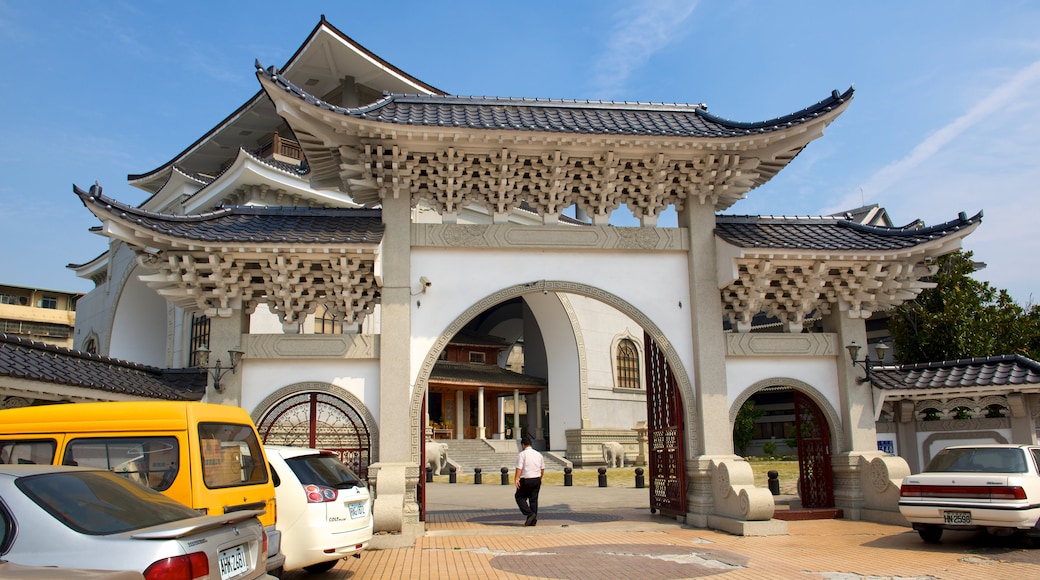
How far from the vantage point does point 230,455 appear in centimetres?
606

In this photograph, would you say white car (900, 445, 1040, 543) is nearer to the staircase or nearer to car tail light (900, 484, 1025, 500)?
car tail light (900, 484, 1025, 500)

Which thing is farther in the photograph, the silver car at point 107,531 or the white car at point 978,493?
the white car at point 978,493

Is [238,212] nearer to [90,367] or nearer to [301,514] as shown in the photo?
[90,367]

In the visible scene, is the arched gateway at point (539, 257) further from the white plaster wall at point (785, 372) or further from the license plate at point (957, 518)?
the license plate at point (957, 518)

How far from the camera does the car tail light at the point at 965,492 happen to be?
25.9 ft

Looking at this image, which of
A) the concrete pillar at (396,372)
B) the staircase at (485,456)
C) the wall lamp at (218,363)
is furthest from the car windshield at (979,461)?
the staircase at (485,456)

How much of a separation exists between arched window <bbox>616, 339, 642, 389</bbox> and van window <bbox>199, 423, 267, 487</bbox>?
88.9 feet

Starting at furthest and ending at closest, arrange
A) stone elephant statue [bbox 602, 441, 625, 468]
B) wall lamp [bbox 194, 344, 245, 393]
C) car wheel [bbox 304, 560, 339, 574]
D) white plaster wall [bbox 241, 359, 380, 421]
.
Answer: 1. stone elephant statue [bbox 602, 441, 625, 468]
2. white plaster wall [bbox 241, 359, 380, 421]
3. wall lamp [bbox 194, 344, 245, 393]
4. car wheel [bbox 304, 560, 339, 574]

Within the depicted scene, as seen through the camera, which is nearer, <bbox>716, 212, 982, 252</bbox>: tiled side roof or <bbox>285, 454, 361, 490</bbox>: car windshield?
<bbox>285, 454, 361, 490</bbox>: car windshield

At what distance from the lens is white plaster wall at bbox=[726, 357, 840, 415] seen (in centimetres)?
1107

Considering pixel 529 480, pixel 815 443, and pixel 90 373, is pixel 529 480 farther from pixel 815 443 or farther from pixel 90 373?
pixel 90 373

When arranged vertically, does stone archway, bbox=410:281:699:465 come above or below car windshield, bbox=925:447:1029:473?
above

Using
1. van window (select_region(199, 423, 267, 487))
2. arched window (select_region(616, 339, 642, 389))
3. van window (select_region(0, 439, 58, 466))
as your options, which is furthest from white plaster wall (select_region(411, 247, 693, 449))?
arched window (select_region(616, 339, 642, 389))

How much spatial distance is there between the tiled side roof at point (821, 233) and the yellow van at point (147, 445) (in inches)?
295
